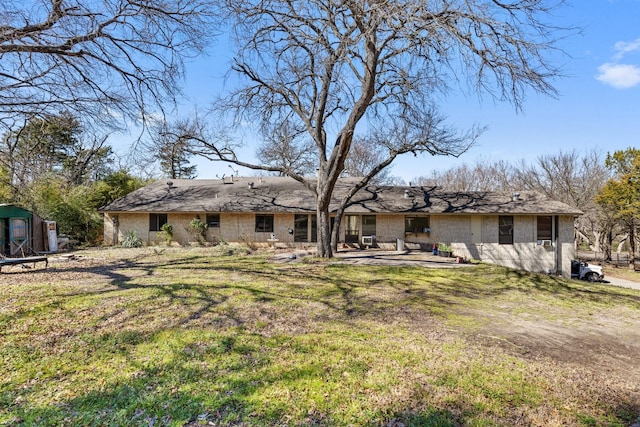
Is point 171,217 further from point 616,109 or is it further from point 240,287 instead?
point 616,109

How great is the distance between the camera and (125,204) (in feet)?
62.6

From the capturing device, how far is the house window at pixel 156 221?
19078mm

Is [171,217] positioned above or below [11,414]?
above

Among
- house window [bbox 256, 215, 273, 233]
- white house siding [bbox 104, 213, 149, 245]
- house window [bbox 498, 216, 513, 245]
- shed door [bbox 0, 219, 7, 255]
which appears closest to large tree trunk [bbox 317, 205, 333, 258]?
house window [bbox 256, 215, 273, 233]

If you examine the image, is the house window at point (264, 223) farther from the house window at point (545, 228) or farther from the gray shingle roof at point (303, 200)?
the house window at point (545, 228)

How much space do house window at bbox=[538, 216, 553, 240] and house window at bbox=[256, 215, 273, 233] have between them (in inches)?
571

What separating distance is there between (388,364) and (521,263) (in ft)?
55.4

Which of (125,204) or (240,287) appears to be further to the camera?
(125,204)

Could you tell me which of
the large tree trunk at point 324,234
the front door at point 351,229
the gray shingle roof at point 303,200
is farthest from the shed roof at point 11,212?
the front door at point 351,229

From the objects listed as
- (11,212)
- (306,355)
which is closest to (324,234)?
(306,355)

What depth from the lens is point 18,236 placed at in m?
14.9

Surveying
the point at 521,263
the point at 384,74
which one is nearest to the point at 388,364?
the point at 384,74

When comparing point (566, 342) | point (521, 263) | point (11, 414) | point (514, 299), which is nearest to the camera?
point (11, 414)

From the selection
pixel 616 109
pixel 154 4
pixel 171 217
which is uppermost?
pixel 154 4
